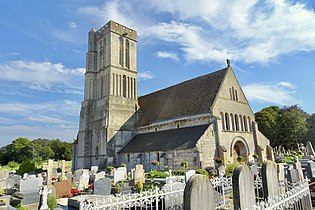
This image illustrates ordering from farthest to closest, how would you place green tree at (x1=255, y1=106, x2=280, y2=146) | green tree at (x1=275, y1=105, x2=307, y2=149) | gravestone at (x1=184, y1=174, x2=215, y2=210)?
1. green tree at (x1=255, y1=106, x2=280, y2=146)
2. green tree at (x1=275, y1=105, x2=307, y2=149)
3. gravestone at (x1=184, y1=174, x2=215, y2=210)

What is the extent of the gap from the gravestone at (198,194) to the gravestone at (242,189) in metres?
0.83

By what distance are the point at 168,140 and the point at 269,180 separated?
1643 cm

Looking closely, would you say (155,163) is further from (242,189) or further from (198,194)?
(198,194)

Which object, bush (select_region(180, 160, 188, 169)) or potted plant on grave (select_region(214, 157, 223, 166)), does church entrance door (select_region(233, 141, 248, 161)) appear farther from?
bush (select_region(180, 160, 188, 169))

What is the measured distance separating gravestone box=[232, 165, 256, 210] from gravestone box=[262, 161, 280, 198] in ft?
3.58

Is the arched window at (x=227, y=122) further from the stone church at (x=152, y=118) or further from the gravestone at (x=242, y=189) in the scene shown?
the gravestone at (x=242, y=189)

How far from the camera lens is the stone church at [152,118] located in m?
21.3

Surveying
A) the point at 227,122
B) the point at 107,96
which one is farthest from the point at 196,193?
the point at 107,96

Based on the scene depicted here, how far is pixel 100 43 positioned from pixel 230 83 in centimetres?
2222

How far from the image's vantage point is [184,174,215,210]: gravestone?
4.55 m

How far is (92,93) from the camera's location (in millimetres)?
33906

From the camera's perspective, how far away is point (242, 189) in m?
5.45

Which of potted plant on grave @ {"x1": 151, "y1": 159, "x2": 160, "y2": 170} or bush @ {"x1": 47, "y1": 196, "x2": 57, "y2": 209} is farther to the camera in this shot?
potted plant on grave @ {"x1": 151, "y1": 159, "x2": 160, "y2": 170}

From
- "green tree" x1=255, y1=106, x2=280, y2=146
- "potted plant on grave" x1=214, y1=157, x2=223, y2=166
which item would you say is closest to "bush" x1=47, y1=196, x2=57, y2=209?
"potted plant on grave" x1=214, y1=157, x2=223, y2=166
